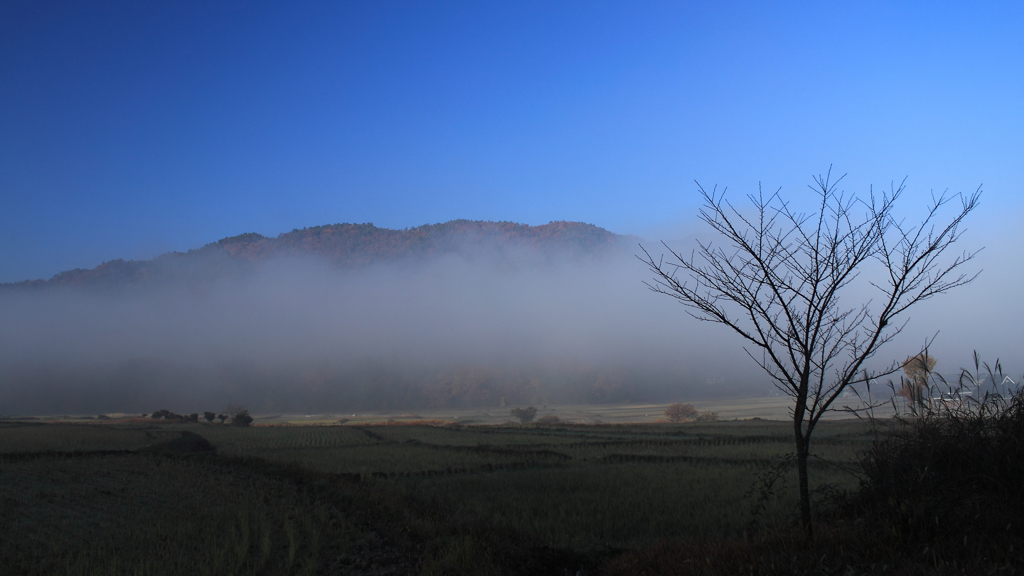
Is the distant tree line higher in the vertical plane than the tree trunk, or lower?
lower

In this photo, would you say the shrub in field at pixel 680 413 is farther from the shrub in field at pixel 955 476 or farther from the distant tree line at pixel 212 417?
the shrub in field at pixel 955 476

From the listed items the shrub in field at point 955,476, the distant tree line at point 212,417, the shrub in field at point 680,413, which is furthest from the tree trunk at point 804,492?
the distant tree line at point 212,417

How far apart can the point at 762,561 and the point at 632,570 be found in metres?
1.69

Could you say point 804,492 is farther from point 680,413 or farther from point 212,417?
point 212,417

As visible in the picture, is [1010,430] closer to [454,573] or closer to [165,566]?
[454,573]

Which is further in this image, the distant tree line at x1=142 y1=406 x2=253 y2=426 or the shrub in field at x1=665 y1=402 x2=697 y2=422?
the shrub in field at x1=665 y1=402 x2=697 y2=422

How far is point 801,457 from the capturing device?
20.1 ft

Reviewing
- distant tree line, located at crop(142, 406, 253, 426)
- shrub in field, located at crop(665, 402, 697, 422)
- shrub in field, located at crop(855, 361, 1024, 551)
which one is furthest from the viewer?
shrub in field, located at crop(665, 402, 697, 422)

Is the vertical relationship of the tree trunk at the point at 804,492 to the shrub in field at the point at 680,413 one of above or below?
above

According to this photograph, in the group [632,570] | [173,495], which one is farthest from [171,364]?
[632,570]

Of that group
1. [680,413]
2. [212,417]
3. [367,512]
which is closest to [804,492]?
[367,512]

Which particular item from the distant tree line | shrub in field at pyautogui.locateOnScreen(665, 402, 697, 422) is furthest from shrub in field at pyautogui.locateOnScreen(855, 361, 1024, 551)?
the distant tree line

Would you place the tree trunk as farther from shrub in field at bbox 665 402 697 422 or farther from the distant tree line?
the distant tree line

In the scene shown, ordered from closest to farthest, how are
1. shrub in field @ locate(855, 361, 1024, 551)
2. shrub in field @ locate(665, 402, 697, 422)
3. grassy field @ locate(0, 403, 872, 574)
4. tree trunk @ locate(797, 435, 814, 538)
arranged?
shrub in field @ locate(855, 361, 1024, 551) → tree trunk @ locate(797, 435, 814, 538) → grassy field @ locate(0, 403, 872, 574) → shrub in field @ locate(665, 402, 697, 422)
